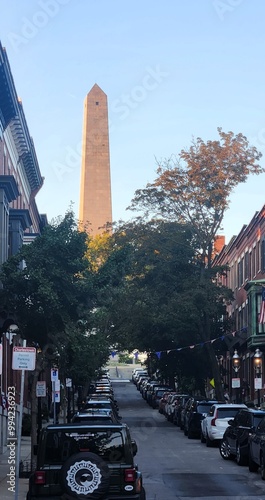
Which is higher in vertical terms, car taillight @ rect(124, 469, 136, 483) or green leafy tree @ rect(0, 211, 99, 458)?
green leafy tree @ rect(0, 211, 99, 458)

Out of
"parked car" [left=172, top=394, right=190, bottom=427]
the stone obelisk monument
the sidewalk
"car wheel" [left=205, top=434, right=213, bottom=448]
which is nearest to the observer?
the sidewalk

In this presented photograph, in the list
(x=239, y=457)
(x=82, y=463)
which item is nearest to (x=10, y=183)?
(x=239, y=457)

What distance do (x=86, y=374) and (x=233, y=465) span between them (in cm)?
2330

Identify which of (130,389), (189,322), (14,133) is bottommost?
(130,389)

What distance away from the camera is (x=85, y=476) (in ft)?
44.3

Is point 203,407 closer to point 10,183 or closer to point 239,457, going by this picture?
point 10,183

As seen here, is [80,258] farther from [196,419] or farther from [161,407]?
[161,407]

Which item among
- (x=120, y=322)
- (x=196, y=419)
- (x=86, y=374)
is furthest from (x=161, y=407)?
(x=196, y=419)

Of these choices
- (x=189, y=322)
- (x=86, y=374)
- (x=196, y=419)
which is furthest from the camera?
(x=189, y=322)

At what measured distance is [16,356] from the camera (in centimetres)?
1702

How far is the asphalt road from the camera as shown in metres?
20.0

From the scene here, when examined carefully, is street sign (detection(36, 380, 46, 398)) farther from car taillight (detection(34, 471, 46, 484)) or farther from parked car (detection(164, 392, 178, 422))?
parked car (detection(164, 392, 178, 422))

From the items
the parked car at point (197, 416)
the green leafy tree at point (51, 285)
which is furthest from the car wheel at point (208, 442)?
the green leafy tree at point (51, 285)

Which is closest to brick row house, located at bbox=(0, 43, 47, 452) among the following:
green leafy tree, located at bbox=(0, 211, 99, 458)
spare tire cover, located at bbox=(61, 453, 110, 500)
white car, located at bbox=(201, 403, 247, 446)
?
green leafy tree, located at bbox=(0, 211, 99, 458)
